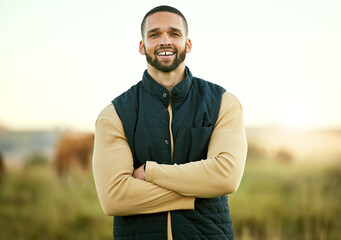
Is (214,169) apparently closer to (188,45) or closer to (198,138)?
(198,138)

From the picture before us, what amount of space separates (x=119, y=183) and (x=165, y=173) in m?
0.26

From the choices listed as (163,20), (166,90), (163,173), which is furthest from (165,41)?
(163,173)

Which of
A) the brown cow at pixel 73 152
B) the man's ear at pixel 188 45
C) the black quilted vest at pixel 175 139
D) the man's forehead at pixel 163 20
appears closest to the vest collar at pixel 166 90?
the black quilted vest at pixel 175 139

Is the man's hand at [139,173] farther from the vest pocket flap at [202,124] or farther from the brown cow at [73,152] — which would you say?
the brown cow at [73,152]

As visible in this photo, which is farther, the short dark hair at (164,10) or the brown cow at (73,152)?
the brown cow at (73,152)

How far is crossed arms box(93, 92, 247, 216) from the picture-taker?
2.10 meters

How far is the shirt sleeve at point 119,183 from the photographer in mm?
2107

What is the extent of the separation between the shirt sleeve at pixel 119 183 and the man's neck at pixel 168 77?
32cm

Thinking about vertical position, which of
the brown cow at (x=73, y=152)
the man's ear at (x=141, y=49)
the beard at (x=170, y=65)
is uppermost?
the man's ear at (x=141, y=49)

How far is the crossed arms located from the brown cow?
4.35 meters

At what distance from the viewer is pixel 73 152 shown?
6.70 m

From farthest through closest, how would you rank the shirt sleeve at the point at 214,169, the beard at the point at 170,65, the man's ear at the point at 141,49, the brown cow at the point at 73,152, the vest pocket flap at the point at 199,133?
the brown cow at the point at 73,152
the man's ear at the point at 141,49
the beard at the point at 170,65
the vest pocket flap at the point at 199,133
the shirt sleeve at the point at 214,169

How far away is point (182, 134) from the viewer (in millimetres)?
2215

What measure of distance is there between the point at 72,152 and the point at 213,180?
4.96 m
